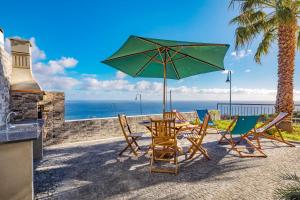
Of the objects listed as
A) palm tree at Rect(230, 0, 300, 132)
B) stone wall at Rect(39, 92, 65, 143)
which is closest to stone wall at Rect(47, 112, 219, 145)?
stone wall at Rect(39, 92, 65, 143)

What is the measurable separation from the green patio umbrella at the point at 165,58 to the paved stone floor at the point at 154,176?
69.3 inches

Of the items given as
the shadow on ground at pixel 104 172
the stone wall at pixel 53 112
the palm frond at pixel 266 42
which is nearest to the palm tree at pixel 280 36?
the palm frond at pixel 266 42

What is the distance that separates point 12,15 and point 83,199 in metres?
9.53

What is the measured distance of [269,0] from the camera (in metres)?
6.97

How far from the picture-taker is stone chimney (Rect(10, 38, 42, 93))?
4914 millimetres

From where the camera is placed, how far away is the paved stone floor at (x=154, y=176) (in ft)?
8.47

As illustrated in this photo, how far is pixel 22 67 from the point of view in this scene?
5242 millimetres

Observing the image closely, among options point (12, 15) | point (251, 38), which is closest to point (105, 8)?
point (12, 15)

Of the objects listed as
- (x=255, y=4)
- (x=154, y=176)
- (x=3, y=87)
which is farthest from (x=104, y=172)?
(x=255, y=4)

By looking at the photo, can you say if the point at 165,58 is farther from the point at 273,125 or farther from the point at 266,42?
the point at 266,42

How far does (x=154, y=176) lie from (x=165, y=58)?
260cm

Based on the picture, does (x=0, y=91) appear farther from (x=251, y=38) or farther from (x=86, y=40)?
(x=86, y=40)

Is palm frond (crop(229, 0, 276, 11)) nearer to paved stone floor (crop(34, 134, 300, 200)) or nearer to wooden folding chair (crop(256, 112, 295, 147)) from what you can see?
wooden folding chair (crop(256, 112, 295, 147))

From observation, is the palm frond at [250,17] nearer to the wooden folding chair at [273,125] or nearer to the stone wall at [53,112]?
the wooden folding chair at [273,125]
